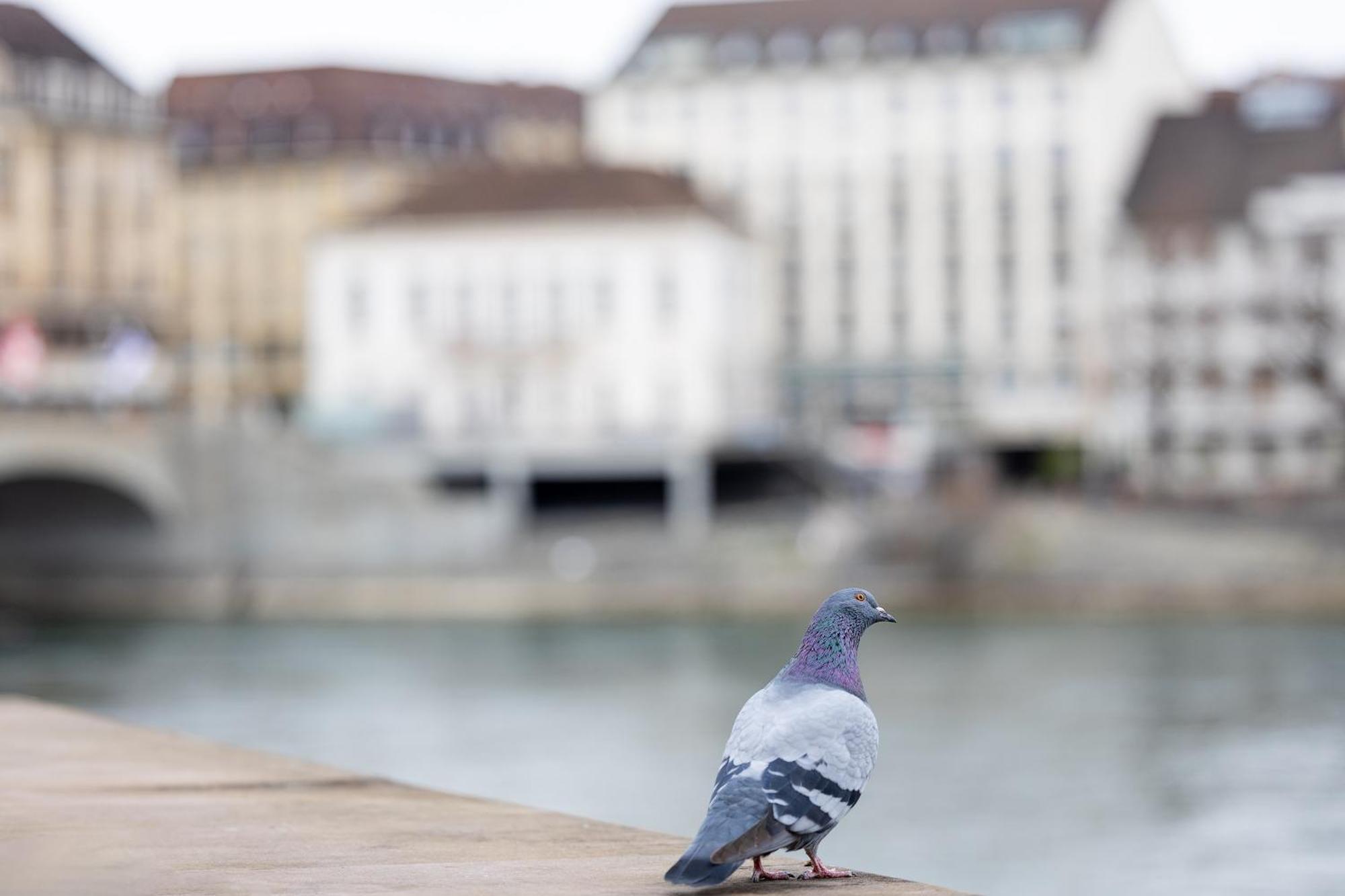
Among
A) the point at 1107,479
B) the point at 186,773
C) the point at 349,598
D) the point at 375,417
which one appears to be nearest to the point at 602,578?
the point at 349,598

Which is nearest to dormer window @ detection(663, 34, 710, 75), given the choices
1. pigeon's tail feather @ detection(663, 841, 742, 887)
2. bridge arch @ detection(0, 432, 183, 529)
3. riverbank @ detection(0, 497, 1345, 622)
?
riverbank @ detection(0, 497, 1345, 622)

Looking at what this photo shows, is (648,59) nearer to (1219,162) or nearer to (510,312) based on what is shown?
(510,312)

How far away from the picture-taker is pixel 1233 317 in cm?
7325

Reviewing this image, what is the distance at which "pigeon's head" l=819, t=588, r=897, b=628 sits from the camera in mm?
8578

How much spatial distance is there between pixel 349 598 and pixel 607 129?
92.7 feet

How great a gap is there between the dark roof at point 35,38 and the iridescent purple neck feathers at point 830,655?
76245 millimetres

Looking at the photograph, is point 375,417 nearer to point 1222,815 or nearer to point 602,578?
point 602,578

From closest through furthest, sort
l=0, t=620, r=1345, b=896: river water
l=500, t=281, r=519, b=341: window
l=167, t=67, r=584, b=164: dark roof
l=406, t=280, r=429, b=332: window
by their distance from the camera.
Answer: l=0, t=620, r=1345, b=896: river water → l=500, t=281, r=519, b=341: window → l=406, t=280, r=429, b=332: window → l=167, t=67, r=584, b=164: dark roof

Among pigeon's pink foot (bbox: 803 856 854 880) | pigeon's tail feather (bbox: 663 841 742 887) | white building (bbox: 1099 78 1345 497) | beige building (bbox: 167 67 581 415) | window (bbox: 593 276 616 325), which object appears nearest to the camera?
pigeon's tail feather (bbox: 663 841 742 887)

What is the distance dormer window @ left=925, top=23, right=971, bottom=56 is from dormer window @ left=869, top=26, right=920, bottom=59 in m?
0.51

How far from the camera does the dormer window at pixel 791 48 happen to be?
83.2m

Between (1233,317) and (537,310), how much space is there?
19038 mm

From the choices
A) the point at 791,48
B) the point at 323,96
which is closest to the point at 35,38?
the point at 323,96

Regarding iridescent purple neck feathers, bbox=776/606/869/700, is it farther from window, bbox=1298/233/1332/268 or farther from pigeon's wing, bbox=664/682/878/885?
window, bbox=1298/233/1332/268
